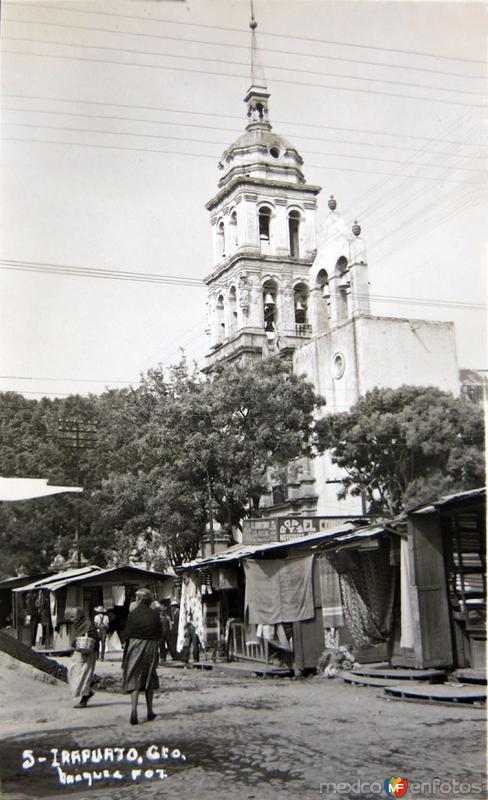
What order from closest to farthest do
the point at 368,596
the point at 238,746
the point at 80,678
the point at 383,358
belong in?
the point at 238,746, the point at 80,678, the point at 368,596, the point at 383,358

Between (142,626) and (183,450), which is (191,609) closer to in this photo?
(183,450)

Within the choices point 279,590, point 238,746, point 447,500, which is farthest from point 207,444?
point 238,746

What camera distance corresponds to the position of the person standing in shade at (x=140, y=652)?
8.88 m

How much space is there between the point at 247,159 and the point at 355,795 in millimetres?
45746

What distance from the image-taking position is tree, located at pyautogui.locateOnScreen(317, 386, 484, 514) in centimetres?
2758

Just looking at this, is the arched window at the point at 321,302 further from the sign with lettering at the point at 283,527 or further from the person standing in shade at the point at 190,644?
the person standing in shade at the point at 190,644

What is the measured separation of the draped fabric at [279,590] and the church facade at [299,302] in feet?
56.7

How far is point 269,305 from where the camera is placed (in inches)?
1861

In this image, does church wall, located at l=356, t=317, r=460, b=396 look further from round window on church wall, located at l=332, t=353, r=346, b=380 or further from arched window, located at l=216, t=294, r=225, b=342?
arched window, located at l=216, t=294, r=225, b=342

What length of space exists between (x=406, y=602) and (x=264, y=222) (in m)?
39.2

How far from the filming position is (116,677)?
15312 millimetres

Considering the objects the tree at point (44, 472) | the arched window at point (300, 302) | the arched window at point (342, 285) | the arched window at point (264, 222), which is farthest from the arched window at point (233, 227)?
the tree at point (44, 472)

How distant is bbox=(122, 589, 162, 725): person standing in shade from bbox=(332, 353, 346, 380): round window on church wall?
28.8 m

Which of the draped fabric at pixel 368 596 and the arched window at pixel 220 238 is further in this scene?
the arched window at pixel 220 238
